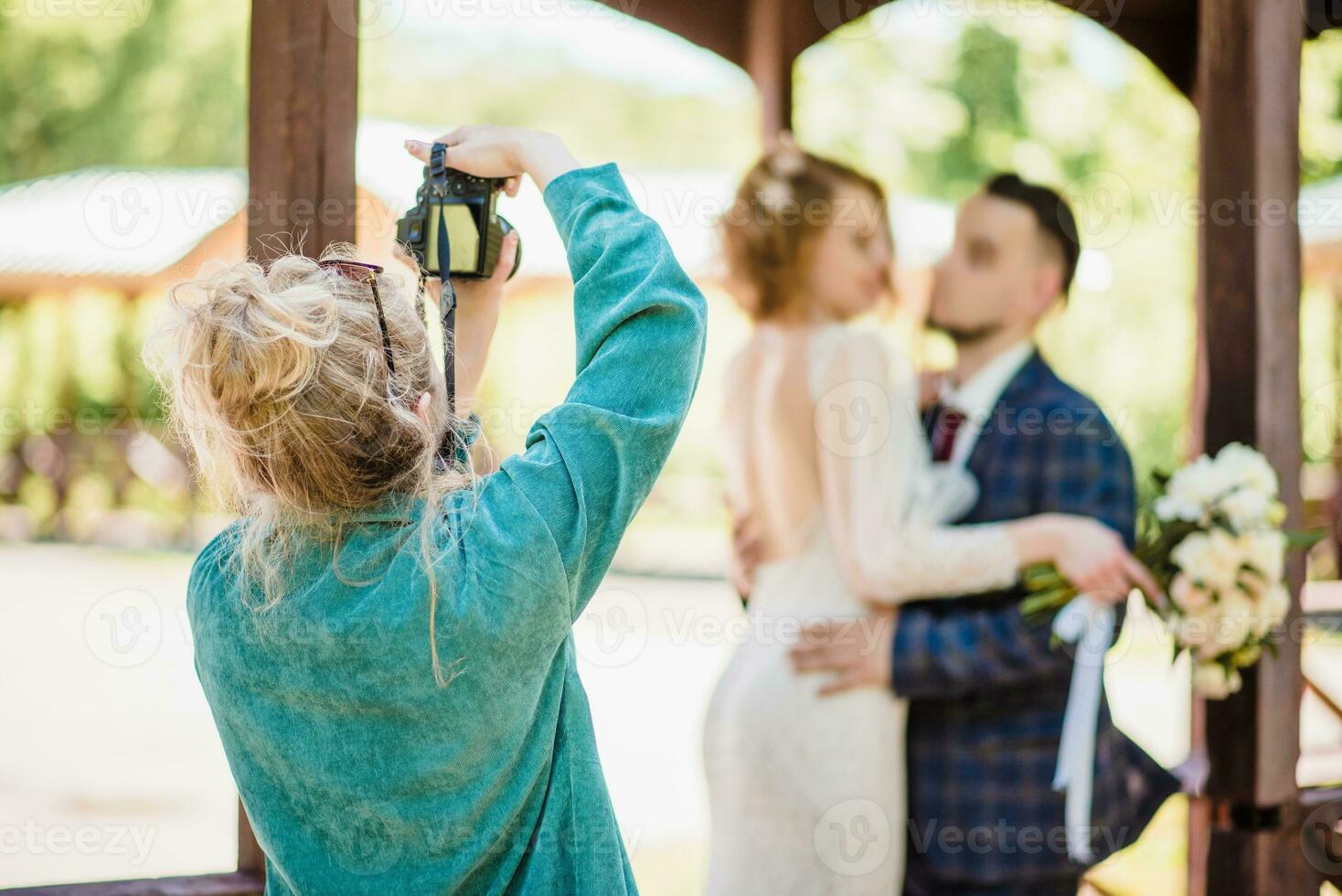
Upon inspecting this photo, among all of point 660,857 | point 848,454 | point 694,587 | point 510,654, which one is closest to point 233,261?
point 510,654

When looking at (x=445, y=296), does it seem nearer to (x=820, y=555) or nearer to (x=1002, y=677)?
(x=820, y=555)

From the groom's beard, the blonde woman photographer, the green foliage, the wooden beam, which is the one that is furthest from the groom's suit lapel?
the green foliage

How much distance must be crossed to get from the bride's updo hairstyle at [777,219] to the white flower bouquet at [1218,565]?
0.90 metres

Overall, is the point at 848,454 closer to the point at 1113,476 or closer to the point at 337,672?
the point at 1113,476

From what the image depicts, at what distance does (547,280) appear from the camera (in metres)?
7.41

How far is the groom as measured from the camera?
9.24ft

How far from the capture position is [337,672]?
110 cm

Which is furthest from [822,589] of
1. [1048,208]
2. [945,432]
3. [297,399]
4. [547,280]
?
[547,280]

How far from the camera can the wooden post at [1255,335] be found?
9.43 ft

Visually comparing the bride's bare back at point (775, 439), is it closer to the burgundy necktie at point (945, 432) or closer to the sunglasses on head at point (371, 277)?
the burgundy necktie at point (945, 432)

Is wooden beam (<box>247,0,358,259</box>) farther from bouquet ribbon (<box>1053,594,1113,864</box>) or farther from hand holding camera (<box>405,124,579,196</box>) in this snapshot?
bouquet ribbon (<box>1053,594,1113,864</box>)

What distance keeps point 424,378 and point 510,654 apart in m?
0.27

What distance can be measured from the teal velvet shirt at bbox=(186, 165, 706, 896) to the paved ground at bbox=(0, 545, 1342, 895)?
1.31 m

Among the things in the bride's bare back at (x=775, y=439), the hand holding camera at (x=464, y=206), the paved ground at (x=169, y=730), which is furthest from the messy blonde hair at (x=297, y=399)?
the bride's bare back at (x=775, y=439)
